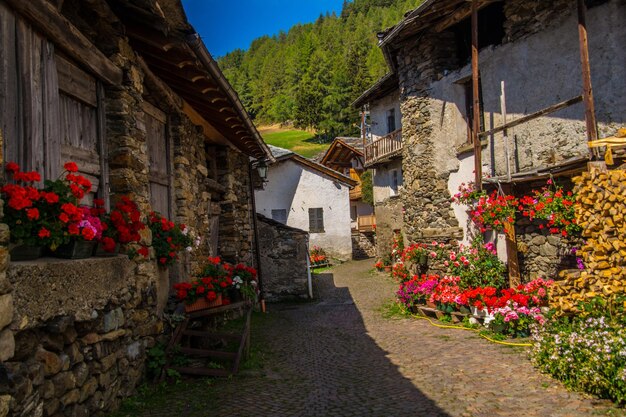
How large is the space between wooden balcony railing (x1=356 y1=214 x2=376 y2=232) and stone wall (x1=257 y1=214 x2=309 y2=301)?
570 inches

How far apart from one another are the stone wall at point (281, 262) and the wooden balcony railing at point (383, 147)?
6.77 meters

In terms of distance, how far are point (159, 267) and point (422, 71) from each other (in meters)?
9.18

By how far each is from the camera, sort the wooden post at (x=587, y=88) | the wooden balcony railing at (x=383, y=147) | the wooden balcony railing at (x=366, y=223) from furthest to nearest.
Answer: the wooden balcony railing at (x=366, y=223)
the wooden balcony railing at (x=383, y=147)
the wooden post at (x=587, y=88)

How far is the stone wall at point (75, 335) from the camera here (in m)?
2.97

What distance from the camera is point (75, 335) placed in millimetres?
3711

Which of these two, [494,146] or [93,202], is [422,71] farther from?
[93,202]

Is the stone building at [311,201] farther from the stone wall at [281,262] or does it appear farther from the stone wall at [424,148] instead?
the stone wall at [424,148]

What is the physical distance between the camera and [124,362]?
456 cm

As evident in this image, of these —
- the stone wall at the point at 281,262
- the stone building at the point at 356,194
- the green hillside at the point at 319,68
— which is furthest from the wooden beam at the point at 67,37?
the green hillside at the point at 319,68

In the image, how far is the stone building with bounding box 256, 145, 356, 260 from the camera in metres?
25.5

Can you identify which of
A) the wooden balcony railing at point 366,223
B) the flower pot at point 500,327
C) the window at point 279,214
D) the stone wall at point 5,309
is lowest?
the flower pot at point 500,327

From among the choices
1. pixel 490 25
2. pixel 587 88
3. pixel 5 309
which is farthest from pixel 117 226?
pixel 490 25

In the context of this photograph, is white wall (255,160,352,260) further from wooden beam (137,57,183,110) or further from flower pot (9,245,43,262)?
flower pot (9,245,43,262)

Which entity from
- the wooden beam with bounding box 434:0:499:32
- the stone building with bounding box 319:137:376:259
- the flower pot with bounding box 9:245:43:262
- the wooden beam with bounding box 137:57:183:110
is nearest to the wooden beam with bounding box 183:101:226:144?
the wooden beam with bounding box 137:57:183:110
